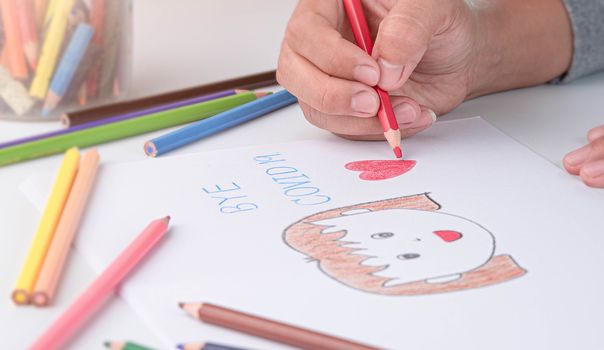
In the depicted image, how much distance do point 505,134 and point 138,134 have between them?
31 cm

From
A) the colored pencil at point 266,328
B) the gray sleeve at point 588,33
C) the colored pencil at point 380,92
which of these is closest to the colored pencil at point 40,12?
the colored pencil at point 380,92

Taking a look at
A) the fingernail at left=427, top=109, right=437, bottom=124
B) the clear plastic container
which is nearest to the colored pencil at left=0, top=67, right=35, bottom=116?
the clear plastic container

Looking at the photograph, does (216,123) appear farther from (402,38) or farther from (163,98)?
(402,38)

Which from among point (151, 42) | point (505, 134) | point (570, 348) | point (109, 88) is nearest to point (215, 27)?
point (151, 42)

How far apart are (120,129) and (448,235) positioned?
0.31 meters

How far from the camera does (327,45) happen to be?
71 cm

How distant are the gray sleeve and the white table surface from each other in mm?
15

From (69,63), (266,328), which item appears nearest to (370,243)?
(266,328)

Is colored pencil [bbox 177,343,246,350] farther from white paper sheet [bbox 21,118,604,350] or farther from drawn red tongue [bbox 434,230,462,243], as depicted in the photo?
drawn red tongue [bbox 434,230,462,243]

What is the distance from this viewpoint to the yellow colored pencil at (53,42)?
73 centimetres

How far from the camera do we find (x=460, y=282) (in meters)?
0.51

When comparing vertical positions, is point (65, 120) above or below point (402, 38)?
below

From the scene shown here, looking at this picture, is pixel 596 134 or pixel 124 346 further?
pixel 596 134

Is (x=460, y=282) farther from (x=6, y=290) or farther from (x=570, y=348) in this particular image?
(x=6, y=290)
